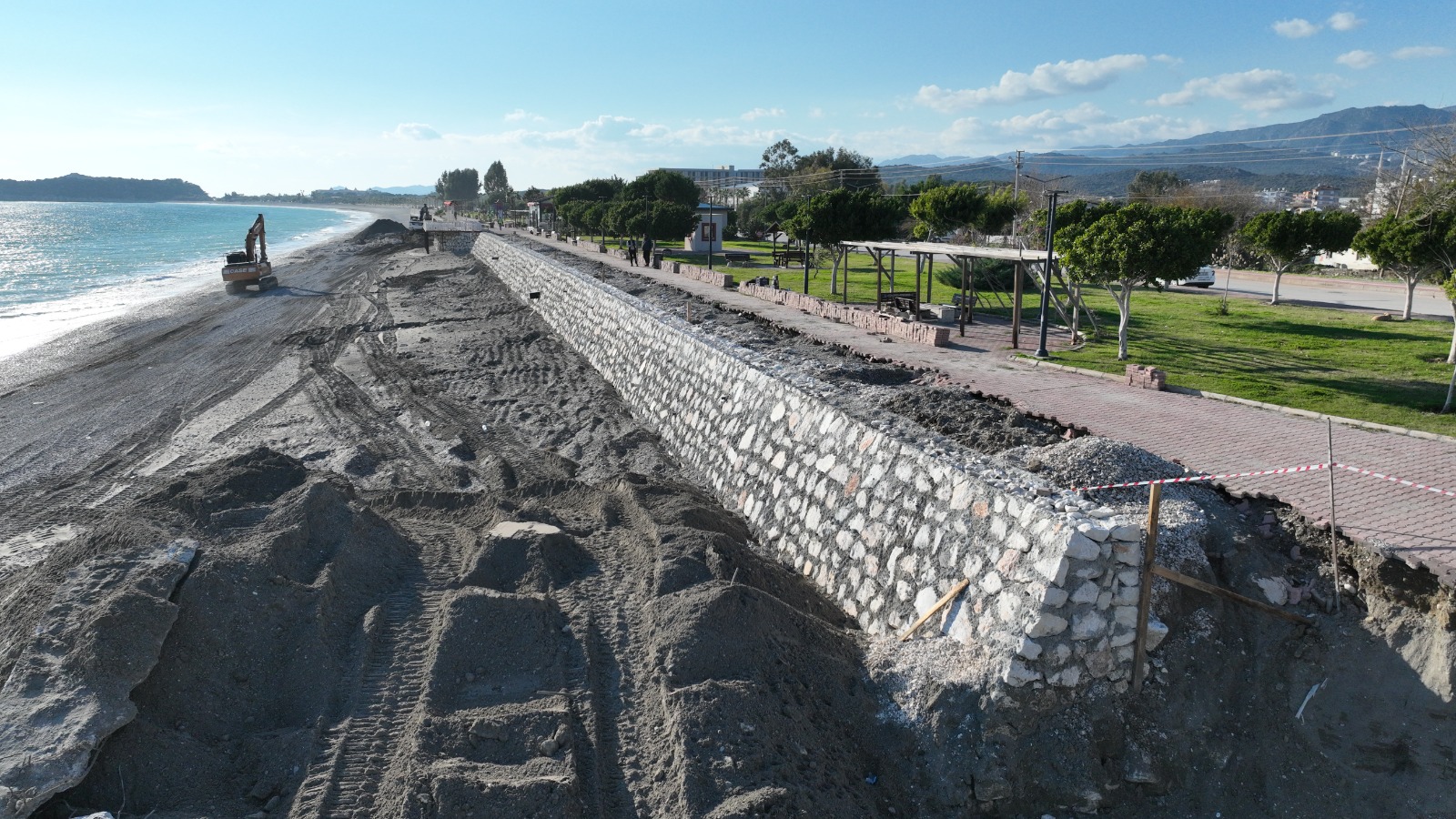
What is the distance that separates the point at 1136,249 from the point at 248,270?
3824 centimetres

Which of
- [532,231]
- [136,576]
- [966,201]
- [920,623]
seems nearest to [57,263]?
[532,231]

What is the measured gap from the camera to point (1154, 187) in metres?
79.4

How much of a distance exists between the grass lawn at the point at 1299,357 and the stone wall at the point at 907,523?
24.1 ft

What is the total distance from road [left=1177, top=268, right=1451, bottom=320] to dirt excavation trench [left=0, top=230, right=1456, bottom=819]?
2415 centimetres

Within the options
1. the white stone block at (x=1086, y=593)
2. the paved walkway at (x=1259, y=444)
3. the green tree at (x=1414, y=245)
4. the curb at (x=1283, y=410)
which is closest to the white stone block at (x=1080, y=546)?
the white stone block at (x=1086, y=593)

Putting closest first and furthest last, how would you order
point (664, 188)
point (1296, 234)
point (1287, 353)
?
point (1287, 353) → point (1296, 234) → point (664, 188)

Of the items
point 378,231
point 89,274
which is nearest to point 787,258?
point 89,274

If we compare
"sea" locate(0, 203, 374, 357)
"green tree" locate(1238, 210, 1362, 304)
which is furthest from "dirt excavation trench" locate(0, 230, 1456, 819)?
"sea" locate(0, 203, 374, 357)

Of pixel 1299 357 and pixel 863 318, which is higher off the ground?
pixel 863 318

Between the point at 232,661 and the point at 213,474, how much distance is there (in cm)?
471

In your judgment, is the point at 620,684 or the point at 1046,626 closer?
the point at 1046,626

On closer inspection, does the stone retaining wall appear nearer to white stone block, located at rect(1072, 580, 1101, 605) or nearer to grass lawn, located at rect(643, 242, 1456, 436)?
grass lawn, located at rect(643, 242, 1456, 436)

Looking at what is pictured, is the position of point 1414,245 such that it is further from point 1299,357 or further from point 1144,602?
point 1144,602

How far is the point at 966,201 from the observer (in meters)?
34.7
